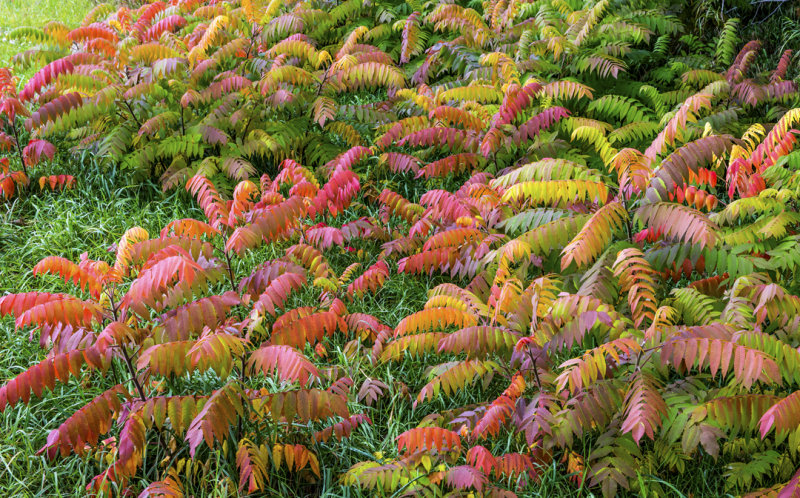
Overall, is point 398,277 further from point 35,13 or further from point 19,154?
point 35,13

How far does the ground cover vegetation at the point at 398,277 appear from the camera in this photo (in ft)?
8.71

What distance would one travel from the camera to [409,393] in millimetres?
3420

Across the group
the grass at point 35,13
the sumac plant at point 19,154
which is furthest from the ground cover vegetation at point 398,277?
the grass at point 35,13

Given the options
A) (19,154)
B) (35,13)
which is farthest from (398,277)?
(35,13)

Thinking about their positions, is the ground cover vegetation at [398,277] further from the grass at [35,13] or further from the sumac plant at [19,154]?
the grass at [35,13]

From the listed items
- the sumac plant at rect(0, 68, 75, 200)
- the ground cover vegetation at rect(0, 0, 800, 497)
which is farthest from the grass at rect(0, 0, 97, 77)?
the sumac plant at rect(0, 68, 75, 200)

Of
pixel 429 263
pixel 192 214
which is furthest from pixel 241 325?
pixel 192 214

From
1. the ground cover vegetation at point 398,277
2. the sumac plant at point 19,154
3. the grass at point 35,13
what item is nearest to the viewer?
the ground cover vegetation at point 398,277

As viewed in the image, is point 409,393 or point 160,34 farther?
point 160,34

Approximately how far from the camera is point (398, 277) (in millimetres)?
4445

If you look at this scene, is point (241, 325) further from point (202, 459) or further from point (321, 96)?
point (321, 96)

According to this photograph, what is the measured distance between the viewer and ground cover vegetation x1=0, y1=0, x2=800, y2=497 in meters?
2.65

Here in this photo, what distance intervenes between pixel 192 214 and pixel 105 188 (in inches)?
30.9

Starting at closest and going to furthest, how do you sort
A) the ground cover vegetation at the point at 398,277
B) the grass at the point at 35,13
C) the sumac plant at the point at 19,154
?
the ground cover vegetation at the point at 398,277, the sumac plant at the point at 19,154, the grass at the point at 35,13
